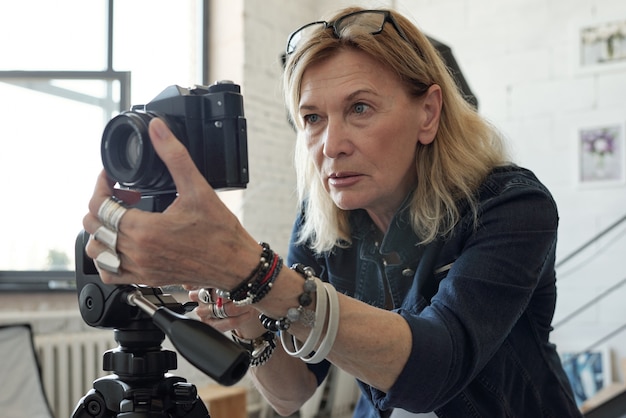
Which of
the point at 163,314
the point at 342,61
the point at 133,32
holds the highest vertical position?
the point at 133,32

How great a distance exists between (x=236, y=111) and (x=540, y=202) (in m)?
0.52

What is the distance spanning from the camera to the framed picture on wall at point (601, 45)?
3473 millimetres

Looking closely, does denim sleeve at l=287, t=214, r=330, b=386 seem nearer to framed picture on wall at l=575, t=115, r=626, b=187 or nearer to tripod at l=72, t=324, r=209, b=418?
tripod at l=72, t=324, r=209, b=418

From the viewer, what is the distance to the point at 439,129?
1.22 meters

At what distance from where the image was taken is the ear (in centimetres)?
119

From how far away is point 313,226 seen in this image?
1.35 metres

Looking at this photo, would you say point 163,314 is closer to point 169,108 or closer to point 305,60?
point 169,108

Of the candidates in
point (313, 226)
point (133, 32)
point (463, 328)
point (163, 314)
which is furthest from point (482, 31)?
point (163, 314)

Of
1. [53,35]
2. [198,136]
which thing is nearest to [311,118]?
[198,136]

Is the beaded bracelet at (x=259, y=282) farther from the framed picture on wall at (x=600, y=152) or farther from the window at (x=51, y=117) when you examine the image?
the framed picture on wall at (x=600, y=152)

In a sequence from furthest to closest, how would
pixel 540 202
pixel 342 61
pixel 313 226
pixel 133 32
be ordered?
pixel 133 32, pixel 313 226, pixel 342 61, pixel 540 202

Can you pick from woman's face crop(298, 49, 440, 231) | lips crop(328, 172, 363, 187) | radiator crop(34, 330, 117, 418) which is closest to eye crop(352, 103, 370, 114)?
woman's face crop(298, 49, 440, 231)

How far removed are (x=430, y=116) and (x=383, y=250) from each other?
26 centimetres

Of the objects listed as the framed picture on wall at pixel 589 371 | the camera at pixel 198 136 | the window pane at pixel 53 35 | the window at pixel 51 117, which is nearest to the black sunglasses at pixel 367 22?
the camera at pixel 198 136
